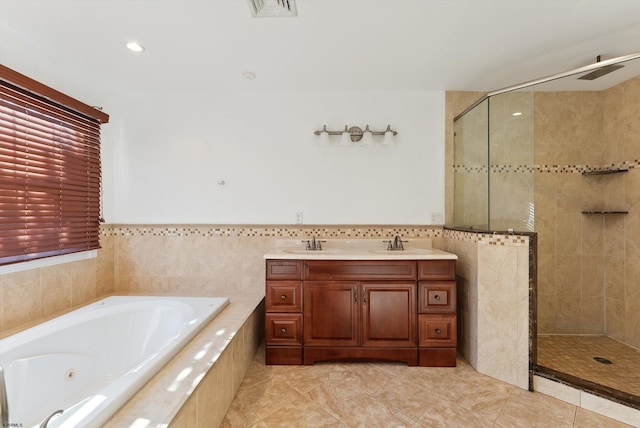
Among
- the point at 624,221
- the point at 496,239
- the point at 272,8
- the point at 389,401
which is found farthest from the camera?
the point at 624,221

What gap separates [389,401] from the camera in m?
1.56

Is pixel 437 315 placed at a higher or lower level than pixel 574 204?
lower

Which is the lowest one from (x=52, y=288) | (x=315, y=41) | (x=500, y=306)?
(x=500, y=306)

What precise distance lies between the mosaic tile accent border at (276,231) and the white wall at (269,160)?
64 millimetres

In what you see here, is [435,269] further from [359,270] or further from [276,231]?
[276,231]

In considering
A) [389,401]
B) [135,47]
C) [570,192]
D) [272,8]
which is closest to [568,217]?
[570,192]

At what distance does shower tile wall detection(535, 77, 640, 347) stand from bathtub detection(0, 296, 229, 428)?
2.84 metres

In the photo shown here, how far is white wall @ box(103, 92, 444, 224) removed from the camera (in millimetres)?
2402

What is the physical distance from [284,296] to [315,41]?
1.74 meters

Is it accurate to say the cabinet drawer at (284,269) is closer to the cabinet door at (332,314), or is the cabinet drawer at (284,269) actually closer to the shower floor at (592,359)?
the cabinet door at (332,314)

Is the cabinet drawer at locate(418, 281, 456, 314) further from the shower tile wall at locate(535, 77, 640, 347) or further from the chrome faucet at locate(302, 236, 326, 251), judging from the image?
the shower tile wall at locate(535, 77, 640, 347)

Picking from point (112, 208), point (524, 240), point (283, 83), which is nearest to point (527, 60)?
point (524, 240)

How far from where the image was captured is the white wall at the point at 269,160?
2.40 metres

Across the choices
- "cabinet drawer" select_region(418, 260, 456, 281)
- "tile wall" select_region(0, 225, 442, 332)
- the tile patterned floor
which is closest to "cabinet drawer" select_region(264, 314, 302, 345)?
the tile patterned floor
